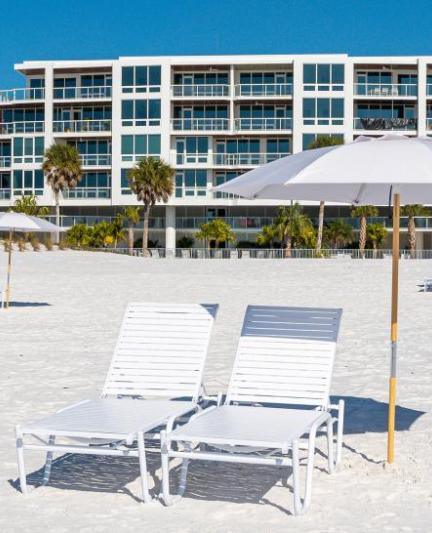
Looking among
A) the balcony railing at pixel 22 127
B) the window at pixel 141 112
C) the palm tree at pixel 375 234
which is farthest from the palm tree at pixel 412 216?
the balcony railing at pixel 22 127

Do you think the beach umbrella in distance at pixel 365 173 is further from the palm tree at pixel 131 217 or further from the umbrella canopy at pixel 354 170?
the palm tree at pixel 131 217

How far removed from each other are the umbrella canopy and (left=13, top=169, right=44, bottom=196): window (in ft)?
203

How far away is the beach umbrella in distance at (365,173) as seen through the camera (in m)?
5.84

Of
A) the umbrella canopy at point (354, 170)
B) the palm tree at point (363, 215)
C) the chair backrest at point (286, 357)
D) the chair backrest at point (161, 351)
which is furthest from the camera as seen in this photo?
the palm tree at point (363, 215)

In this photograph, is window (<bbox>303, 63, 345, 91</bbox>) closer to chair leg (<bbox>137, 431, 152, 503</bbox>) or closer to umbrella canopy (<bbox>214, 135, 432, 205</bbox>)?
umbrella canopy (<bbox>214, 135, 432, 205</bbox>)

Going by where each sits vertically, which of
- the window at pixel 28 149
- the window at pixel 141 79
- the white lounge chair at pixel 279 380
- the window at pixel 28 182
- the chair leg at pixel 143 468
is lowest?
the chair leg at pixel 143 468

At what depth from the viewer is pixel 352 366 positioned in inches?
457

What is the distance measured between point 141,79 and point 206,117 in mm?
5483

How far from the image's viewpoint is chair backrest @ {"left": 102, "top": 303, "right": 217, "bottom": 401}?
22.6 ft

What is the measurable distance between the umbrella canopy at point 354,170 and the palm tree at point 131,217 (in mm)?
58113

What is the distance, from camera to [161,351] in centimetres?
702

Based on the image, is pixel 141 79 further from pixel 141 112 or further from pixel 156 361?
pixel 156 361

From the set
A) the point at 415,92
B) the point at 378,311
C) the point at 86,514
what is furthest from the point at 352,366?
the point at 415,92

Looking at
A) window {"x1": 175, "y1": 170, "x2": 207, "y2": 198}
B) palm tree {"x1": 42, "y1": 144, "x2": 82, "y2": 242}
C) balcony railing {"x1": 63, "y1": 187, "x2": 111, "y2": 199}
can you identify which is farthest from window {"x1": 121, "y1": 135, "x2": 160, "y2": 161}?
palm tree {"x1": 42, "y1": 144, "x2": 82, "y2": 242}
